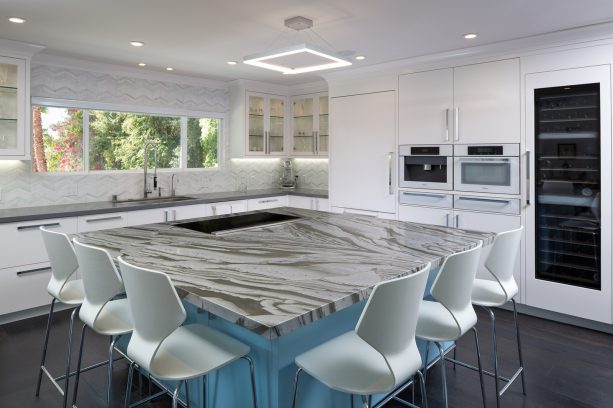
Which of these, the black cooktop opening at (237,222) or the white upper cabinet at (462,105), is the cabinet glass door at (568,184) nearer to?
the white upper cabinet at (462,105)

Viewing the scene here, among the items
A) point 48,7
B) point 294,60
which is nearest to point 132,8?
point 48,7

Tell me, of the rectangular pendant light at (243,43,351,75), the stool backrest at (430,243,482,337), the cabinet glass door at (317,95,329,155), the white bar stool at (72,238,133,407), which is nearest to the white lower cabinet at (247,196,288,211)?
the cabinet glass door at (317,95,329,155)

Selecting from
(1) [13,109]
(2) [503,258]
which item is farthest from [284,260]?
(1) [13,109]

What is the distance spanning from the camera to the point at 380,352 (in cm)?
154

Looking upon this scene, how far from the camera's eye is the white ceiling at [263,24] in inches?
114

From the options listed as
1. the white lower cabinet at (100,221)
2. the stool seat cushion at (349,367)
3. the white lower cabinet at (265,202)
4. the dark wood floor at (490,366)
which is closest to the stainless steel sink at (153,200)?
the white lower cabinet at (100,221)

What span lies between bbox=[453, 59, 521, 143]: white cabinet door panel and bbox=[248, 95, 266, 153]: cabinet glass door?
2645 mm

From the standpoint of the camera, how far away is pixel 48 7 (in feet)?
9.55

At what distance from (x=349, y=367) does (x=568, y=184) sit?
9.83 ft

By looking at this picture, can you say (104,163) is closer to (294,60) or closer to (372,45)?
(294,60)

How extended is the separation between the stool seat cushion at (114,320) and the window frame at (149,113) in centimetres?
282

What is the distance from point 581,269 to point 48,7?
4.44 m

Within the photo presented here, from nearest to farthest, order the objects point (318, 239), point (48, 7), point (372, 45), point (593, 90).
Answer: point (318, 239) < point (48, 7) < point (593, 90) < point (372, 45)

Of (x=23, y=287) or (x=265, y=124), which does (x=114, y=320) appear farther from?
(x=265, y=124)
